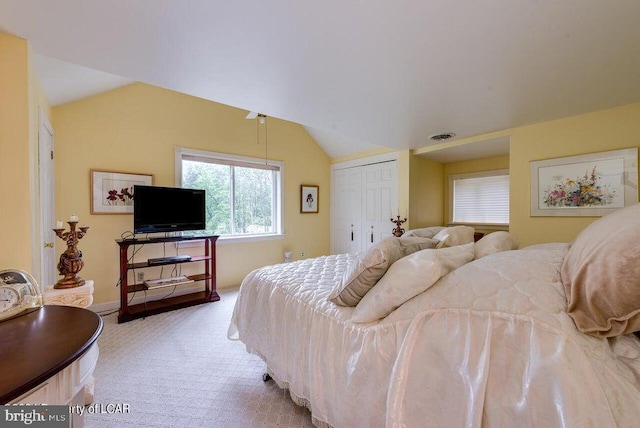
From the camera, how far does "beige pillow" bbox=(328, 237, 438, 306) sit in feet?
4.13

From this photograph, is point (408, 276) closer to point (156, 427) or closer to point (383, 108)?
point (156, 427)

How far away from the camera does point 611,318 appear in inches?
32.4

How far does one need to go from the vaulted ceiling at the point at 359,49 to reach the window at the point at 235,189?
5.20 ft

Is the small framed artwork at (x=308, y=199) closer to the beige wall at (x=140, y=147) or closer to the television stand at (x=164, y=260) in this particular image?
the beige wall at (x=140, y=147)

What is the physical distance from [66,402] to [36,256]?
47.5 inches

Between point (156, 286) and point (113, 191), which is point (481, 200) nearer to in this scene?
point (156, 286)

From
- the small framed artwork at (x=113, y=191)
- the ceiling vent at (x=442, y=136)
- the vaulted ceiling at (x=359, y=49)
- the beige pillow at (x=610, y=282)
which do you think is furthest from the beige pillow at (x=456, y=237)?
the small framed artwork at (x=113, y=191)

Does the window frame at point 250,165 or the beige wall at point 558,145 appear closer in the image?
the beige wall at point 558,145

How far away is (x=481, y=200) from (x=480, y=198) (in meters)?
0.04

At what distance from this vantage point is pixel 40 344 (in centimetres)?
81

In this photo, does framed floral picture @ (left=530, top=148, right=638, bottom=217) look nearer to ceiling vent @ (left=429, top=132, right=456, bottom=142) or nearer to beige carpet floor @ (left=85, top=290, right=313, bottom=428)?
ceiling vent @ (left=429, top=132, right=456, bottom=142)

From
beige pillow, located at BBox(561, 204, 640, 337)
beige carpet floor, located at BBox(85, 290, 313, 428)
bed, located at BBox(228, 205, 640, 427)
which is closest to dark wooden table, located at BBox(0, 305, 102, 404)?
beige carpet floor, located at BBox(85, 290, 313, 428)

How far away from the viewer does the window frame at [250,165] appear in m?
3.69

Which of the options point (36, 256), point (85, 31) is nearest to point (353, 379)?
point (36, 256)
